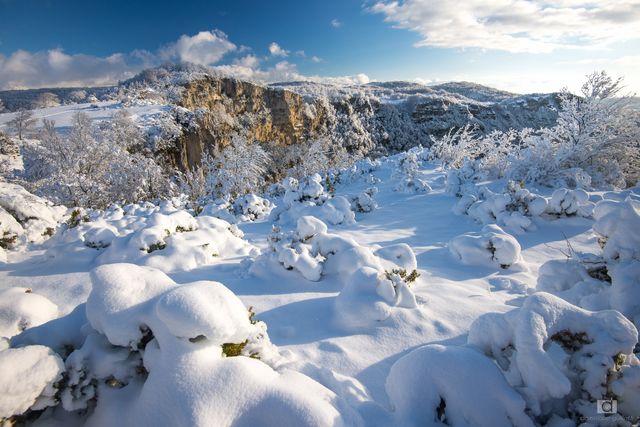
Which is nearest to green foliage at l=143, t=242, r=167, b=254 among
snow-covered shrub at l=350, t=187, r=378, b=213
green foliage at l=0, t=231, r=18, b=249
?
green foliage at l=0, t=231, r=18, b=249

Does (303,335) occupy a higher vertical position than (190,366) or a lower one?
lower

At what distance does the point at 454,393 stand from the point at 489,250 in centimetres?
325

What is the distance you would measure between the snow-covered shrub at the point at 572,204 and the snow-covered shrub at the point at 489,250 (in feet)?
7.08

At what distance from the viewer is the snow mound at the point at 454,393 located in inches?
65.2

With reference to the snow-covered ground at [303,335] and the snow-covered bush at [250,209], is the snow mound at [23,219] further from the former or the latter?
the snow-covered bush at [250,209]

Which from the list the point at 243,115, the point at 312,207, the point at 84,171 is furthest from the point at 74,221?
the point at 243,115

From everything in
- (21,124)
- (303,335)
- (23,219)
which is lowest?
(303,335)

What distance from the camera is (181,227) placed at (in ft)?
17.6

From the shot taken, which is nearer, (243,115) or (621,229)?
(621,229)

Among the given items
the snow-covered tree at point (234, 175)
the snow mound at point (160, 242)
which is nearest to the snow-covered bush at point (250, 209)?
the snow mound at point (160, 242)

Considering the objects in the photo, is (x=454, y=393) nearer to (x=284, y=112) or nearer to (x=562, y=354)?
(x=562, y=354)

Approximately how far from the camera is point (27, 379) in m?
1.55

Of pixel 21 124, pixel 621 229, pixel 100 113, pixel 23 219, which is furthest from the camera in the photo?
pixel 100 113

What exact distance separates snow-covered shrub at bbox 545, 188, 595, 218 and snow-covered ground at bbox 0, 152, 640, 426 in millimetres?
1798
